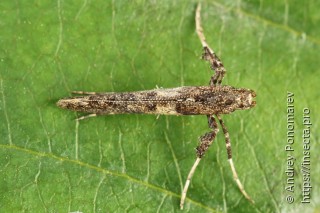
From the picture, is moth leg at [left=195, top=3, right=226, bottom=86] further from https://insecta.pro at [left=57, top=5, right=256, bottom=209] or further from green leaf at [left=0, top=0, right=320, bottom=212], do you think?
green leaf at [left=0, top=0, right=320, bottom=212]

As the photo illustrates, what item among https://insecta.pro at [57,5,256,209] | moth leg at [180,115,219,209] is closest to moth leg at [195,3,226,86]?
https://insecta.pro at [57,5,256,209]

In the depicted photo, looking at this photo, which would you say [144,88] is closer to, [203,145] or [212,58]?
[212,58]

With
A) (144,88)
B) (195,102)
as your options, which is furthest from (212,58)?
(144,88)

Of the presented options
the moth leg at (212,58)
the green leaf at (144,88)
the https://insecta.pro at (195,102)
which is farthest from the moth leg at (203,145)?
the moth leg at (212,58)

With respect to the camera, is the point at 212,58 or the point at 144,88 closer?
the point at 144,88

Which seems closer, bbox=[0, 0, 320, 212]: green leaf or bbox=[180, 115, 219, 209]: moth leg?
bbox=[0, 0, 320, 212]: green leaf

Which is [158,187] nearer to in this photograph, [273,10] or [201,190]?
[201,190]

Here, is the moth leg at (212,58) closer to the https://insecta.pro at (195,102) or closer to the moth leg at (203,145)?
the https://insecta.pro at (195,102)
